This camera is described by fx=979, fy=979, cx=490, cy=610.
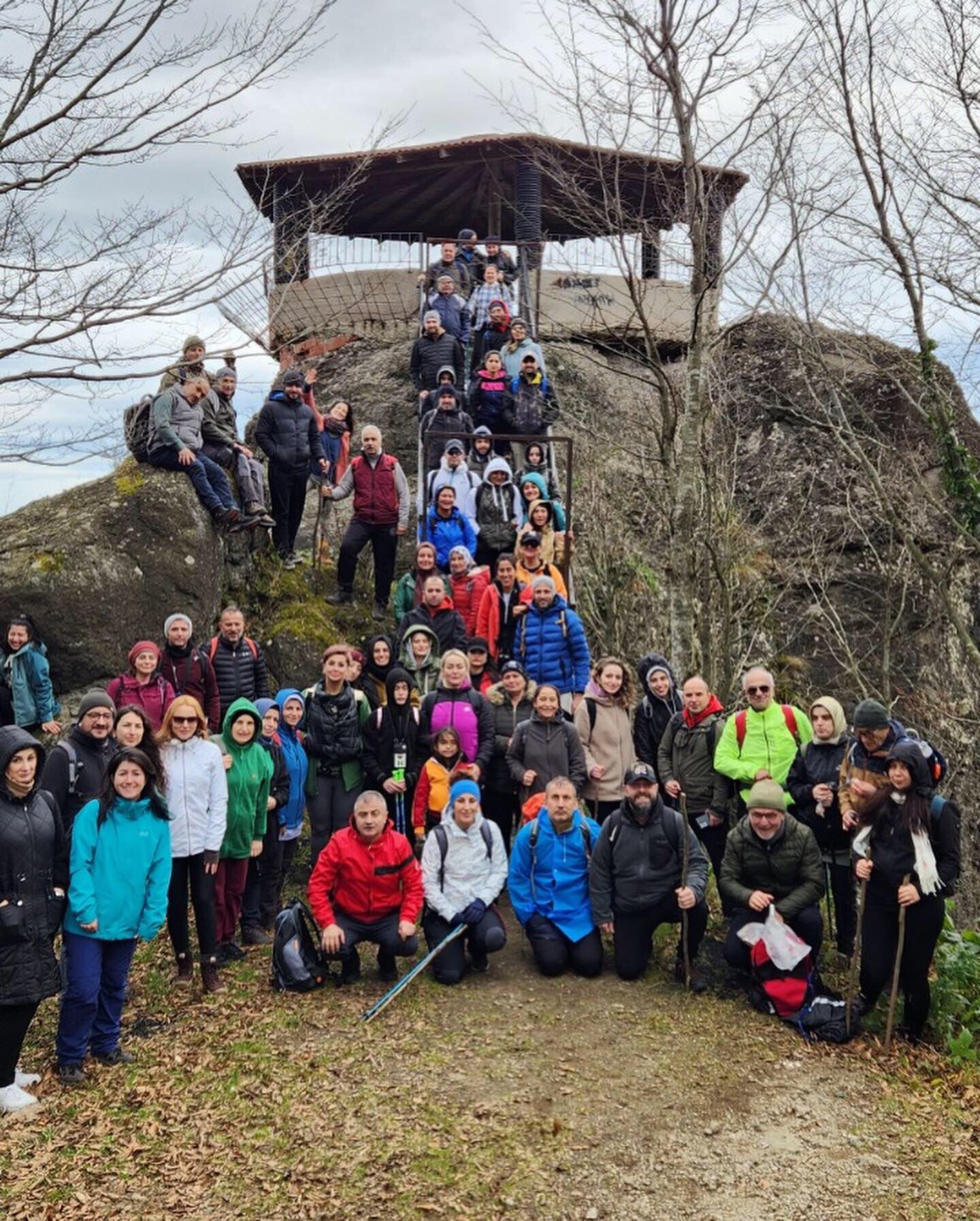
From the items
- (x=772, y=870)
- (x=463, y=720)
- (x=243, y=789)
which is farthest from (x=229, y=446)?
(x=772, y=870)

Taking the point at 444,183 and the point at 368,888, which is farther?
the point at 444,183

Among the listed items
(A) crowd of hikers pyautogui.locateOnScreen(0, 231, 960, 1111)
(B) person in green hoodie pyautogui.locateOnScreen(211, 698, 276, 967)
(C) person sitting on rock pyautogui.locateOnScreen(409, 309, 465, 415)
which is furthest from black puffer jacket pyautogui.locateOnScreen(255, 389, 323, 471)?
(B) person in green hoodie pyautogui.locateOnScreen(211, 698, 276, 967)

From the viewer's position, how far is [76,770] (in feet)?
20.2

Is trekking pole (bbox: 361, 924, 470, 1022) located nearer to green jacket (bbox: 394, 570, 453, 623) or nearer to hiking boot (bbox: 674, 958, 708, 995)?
hiking boot (bbox: 674, 958, 708, 995)

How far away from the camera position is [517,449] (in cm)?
1372

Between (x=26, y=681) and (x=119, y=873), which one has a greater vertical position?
(x=26, y=681)

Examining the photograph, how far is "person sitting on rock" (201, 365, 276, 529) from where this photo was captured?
10.7m

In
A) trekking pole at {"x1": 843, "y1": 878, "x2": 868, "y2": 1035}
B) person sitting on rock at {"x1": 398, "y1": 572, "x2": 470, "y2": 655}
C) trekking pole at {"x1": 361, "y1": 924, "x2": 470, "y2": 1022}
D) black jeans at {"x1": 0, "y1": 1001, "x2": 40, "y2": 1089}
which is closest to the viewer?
black jeans at {"x1": 0, "y1": 1001, "x2": 40, "y2": 1089}

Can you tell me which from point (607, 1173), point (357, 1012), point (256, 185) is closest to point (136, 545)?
point (357, 1012)

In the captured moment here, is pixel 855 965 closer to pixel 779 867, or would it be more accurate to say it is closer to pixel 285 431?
pixel 779 867

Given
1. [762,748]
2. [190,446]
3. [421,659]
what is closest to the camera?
[762,748]

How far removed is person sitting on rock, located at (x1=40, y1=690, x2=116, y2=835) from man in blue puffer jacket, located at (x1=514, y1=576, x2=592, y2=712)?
3925mm

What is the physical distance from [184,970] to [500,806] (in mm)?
2744

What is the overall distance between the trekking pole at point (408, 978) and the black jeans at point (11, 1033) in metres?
2.05
